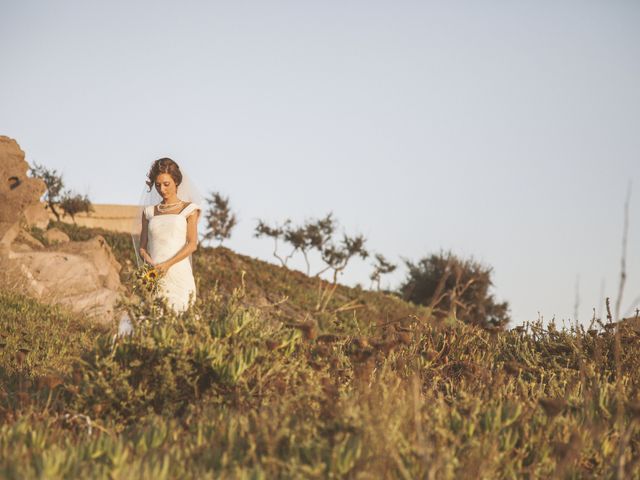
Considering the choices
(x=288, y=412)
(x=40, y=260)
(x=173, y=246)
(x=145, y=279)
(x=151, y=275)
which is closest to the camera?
(x=288, y=412)

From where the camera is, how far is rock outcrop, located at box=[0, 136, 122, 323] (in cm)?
1270

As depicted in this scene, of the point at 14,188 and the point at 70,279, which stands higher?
the point at 14,188

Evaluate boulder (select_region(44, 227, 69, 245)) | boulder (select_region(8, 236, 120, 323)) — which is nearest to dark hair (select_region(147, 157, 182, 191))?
boulder (select_region(8, 236, 120, 323))

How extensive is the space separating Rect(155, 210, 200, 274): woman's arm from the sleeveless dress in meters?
0.06

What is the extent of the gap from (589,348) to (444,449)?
14.3ft

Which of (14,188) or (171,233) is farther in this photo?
(14,188)

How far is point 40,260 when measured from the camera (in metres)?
13.3

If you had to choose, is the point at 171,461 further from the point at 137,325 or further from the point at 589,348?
the point at 589,348

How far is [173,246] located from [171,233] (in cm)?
15

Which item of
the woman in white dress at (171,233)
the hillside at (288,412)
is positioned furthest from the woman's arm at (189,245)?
the hillside at (288,412)

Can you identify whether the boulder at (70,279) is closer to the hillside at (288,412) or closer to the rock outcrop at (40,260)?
the rock outcrop at (40,260)

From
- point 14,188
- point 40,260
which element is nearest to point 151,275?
point 40,260

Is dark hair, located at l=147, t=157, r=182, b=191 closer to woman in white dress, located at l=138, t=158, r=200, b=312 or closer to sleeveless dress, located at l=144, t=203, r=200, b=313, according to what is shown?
woman in white dress, located at l=138, t=158, r=200, b=312

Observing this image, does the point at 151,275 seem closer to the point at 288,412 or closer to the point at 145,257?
the point at 145,257
